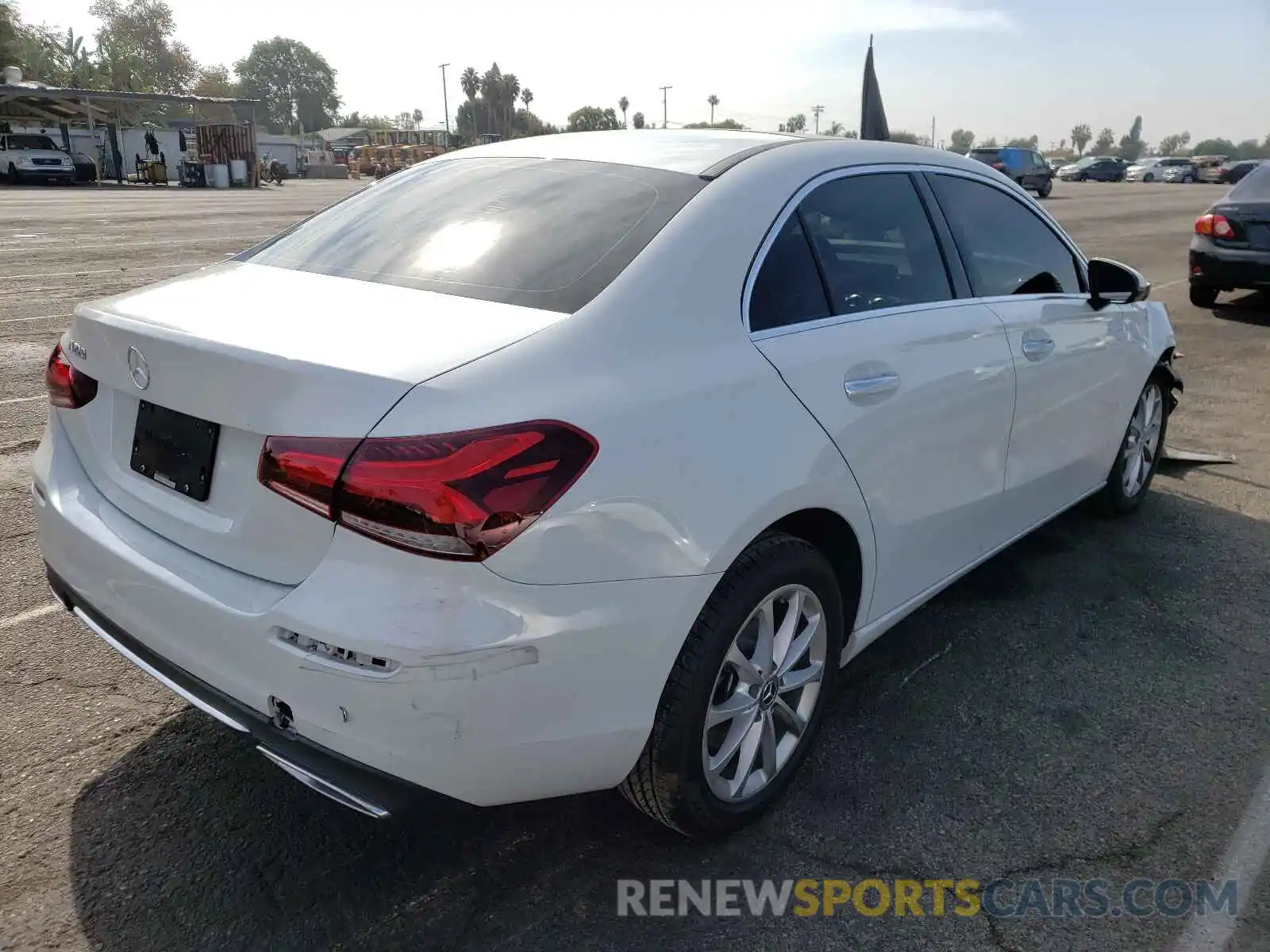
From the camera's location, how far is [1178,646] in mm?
3754

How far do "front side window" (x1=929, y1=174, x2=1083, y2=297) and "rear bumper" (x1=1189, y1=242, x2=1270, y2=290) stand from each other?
25.4 ft

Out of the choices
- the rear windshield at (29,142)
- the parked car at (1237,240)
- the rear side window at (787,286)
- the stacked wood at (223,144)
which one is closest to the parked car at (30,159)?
the rear windshield at (29,142)

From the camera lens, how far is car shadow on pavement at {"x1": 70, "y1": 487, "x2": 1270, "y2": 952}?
7.57 ft

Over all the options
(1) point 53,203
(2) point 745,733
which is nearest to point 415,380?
(2) point 745,733

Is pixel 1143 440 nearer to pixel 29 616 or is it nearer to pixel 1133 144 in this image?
pixel 29 616

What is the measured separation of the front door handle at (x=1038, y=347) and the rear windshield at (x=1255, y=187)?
8.53 meters

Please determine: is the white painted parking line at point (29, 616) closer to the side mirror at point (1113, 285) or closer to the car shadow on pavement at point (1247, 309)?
the side mirror at point (1113, 285)

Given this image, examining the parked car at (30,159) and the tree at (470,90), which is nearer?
the parked car at (30,159)

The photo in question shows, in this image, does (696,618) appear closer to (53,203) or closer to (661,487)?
(661,487)

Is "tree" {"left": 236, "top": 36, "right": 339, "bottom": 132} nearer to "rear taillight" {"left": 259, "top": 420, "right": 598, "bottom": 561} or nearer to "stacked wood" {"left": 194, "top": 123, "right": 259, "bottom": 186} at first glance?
"stacked wood" {"left": 194, "top": 123, "right": 259, "bottom": 186}

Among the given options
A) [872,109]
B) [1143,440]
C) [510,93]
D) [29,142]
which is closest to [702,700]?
[1143,440]

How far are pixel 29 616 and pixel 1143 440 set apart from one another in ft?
16.0

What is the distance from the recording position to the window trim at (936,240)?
2592 mm

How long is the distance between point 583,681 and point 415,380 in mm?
689
